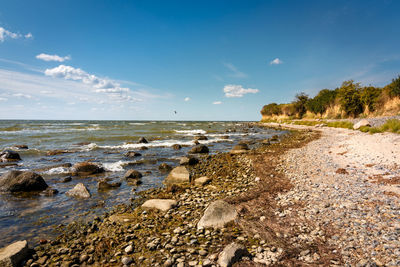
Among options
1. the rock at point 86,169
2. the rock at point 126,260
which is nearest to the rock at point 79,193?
the rock at point 86,169

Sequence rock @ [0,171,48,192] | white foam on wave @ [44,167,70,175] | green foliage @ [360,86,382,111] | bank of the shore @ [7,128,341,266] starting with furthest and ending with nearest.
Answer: green foliage @ [360,86,382,111]
white foam on wave @ [44,167,70,175]
rock @ [0,171,48,192]
bank of the shore @ [7,128,341,266]

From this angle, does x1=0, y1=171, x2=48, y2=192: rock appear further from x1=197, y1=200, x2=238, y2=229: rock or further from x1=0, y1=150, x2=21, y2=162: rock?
x1=0, y1=150, x2=21, y2=162: rock

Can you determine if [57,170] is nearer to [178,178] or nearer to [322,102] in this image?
[178,178]

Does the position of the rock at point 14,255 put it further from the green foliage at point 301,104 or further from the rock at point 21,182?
the green foliage at point 301,104

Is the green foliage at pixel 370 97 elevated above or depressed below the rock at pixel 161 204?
above

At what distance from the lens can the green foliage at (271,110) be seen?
107 metres

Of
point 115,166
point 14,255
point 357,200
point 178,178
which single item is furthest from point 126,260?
point 115,166

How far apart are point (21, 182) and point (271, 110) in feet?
382

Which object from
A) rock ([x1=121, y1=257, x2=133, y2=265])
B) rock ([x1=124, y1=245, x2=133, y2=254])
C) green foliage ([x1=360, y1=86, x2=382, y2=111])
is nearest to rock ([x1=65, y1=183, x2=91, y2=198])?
rock ([x1=124, y1=245, x2=133, y2=254])

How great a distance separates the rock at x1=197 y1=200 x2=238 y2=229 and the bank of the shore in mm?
159

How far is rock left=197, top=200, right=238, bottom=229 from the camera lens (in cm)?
571

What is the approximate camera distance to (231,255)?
13.5ft

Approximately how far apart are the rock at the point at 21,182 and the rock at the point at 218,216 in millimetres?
9364

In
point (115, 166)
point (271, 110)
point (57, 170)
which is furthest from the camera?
point (271, 110)
